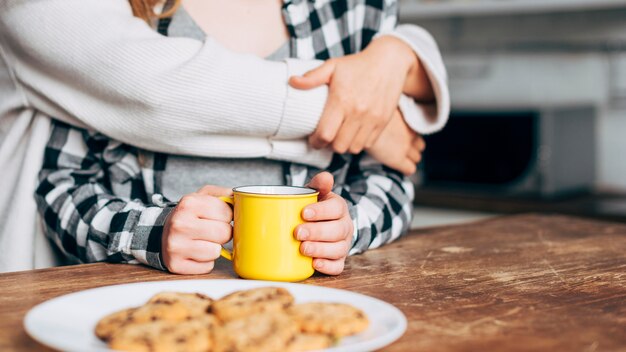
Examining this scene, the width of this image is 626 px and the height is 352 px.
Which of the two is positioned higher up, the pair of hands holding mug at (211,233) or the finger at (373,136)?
the finger at (373,136)

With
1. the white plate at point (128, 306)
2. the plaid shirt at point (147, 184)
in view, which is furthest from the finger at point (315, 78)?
the white plate at point (128, 306)

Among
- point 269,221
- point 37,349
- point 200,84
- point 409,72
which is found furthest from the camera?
point 409,72

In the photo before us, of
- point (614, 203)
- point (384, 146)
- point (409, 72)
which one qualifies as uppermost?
point (409, 72)

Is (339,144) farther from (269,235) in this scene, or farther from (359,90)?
(269,235)

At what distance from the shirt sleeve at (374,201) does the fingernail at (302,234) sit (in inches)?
7.2

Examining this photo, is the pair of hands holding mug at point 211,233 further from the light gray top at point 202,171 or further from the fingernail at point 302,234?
the light gray top at point 202,171

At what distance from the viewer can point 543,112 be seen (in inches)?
85.1

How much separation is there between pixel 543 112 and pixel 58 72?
149 centimetres

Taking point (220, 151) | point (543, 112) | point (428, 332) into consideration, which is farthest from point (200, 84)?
point (543, 112)

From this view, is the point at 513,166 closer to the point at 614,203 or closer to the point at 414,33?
the point at 614,203

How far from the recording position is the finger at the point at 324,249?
789 millimetres

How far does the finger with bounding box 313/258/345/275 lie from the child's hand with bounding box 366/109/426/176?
313 mm

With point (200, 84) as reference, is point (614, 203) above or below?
below

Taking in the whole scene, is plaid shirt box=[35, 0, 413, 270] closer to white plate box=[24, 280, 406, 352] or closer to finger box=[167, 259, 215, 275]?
finger box=[167, 259, 215, 275]
